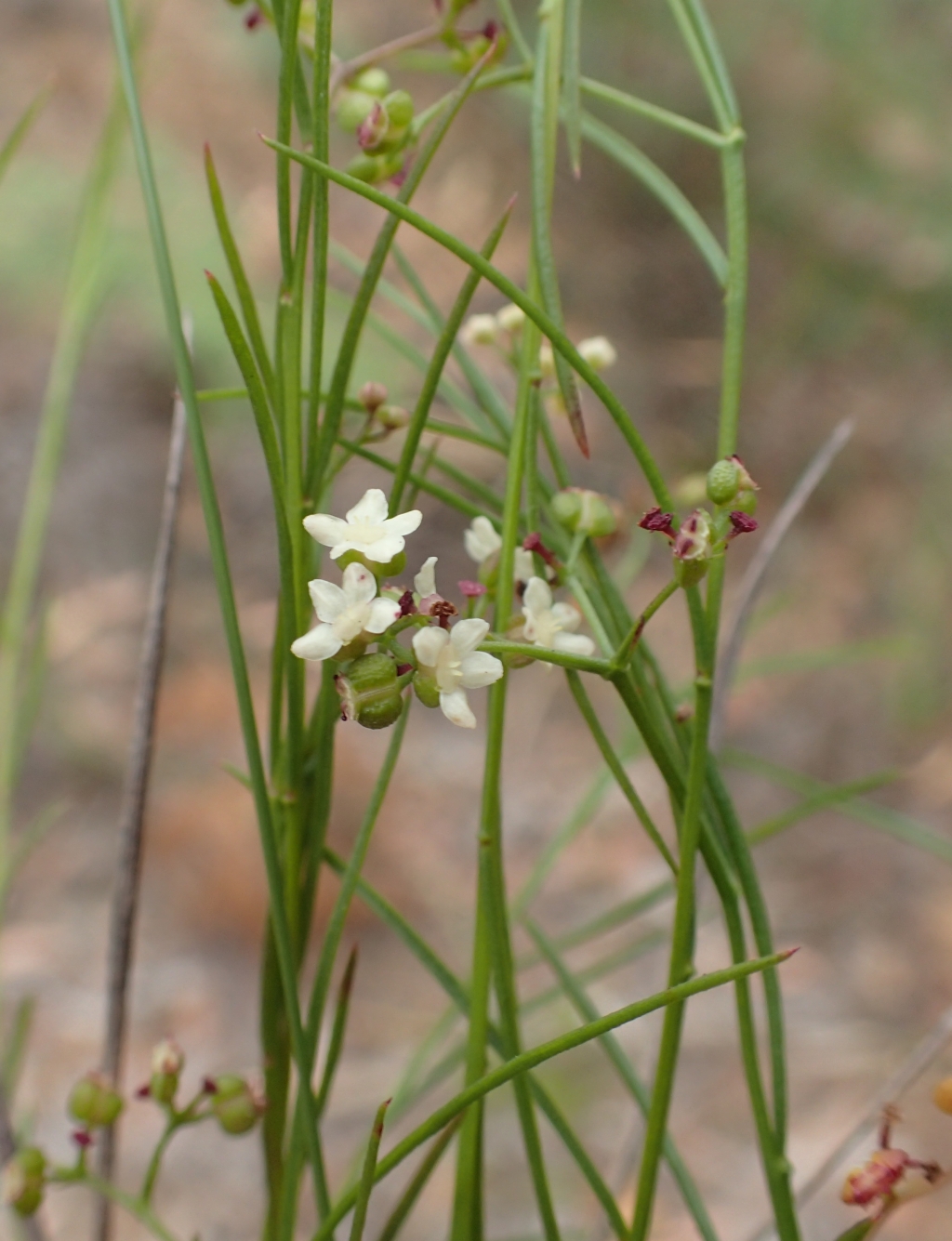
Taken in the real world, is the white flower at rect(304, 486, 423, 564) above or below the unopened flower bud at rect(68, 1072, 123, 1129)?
above

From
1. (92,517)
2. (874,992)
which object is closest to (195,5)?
(92,517)

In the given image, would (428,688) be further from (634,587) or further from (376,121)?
(634,587)

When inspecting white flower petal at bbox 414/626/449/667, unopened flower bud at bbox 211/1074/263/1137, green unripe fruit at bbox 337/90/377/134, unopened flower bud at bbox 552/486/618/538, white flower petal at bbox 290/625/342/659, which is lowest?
unopened flower bud at bbox 211/1074/263/1137

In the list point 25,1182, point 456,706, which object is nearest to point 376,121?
point 456,706

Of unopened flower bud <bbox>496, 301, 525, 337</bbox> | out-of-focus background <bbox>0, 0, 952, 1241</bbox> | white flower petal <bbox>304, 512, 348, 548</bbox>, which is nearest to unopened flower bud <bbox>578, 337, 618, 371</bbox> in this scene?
unopened flower bud <bbox>496, 301, 525, 337</bbox>

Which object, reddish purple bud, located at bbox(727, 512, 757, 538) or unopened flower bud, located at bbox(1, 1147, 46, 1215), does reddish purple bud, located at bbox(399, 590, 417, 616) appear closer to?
reddish purple bud, located at bbox(727, 512, 757, 538)
